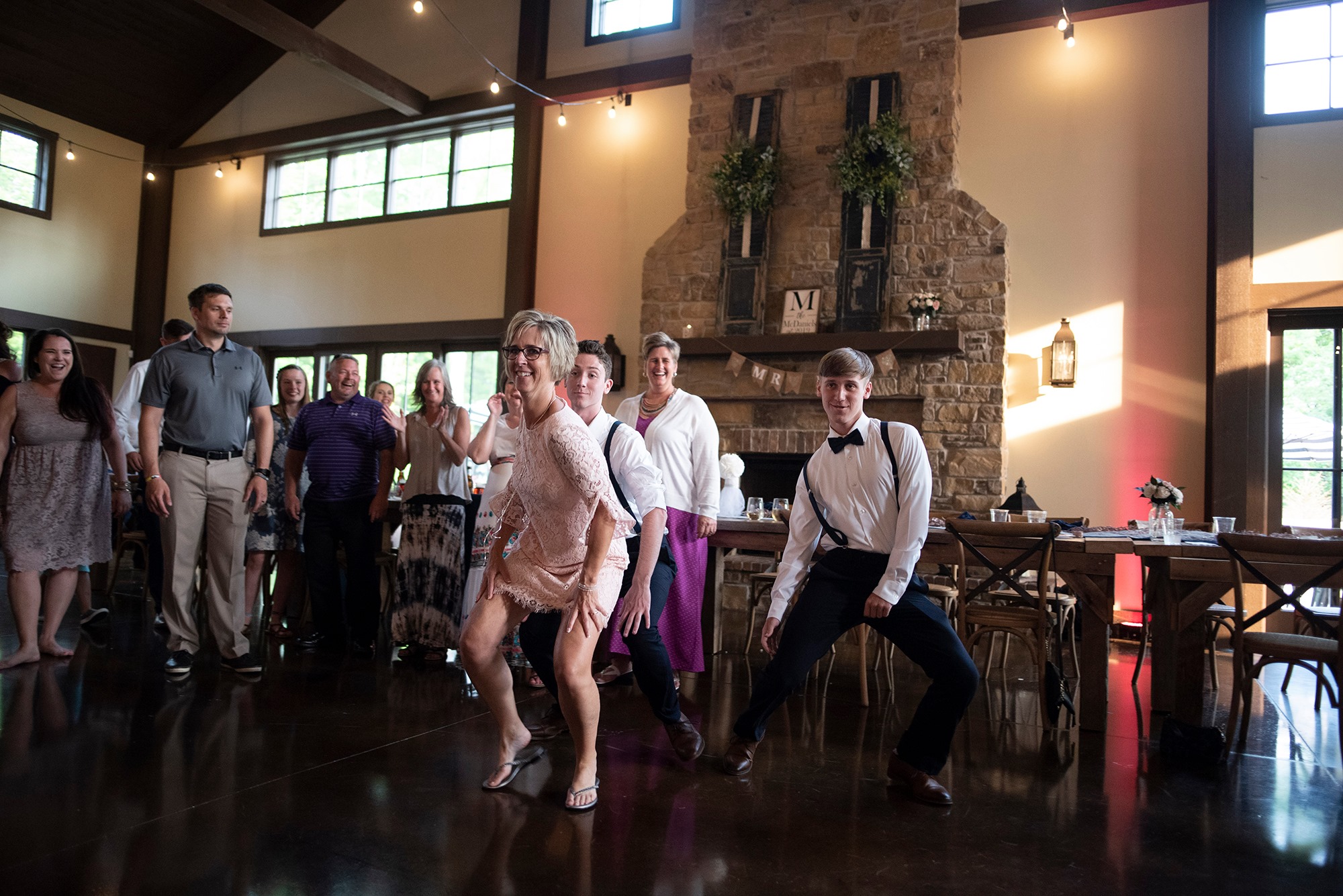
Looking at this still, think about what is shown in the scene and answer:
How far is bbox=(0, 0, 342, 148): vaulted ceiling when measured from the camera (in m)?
9.17

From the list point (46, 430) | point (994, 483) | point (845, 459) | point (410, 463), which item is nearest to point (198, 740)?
point (410, 463)

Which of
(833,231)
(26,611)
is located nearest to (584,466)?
(26,611)

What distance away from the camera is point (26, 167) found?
9.72 metres

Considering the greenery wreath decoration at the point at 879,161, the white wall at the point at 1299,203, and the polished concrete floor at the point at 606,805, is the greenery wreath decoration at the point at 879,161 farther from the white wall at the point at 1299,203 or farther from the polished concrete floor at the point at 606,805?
the polished concrete floor at the point at 606,805

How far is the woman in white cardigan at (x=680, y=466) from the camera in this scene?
12.1ft

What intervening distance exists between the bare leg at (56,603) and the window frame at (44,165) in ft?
25.2

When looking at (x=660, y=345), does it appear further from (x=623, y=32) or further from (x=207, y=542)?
(x=623, y=32)

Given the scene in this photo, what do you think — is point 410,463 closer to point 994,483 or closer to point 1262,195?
point 994,483

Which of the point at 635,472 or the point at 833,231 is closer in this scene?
the point at 635,472

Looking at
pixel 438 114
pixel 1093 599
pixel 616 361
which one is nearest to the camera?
pixel 1093 599

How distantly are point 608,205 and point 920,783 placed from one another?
6918mm

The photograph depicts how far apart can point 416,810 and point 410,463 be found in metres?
2.34

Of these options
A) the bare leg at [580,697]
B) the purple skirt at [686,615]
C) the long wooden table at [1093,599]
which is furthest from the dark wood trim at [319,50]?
the long wooden table at [1093,599]

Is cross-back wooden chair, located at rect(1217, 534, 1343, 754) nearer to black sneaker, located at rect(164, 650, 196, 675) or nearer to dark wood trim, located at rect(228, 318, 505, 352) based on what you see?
black sneaker, located at rect(164, 650, 196, 675)
